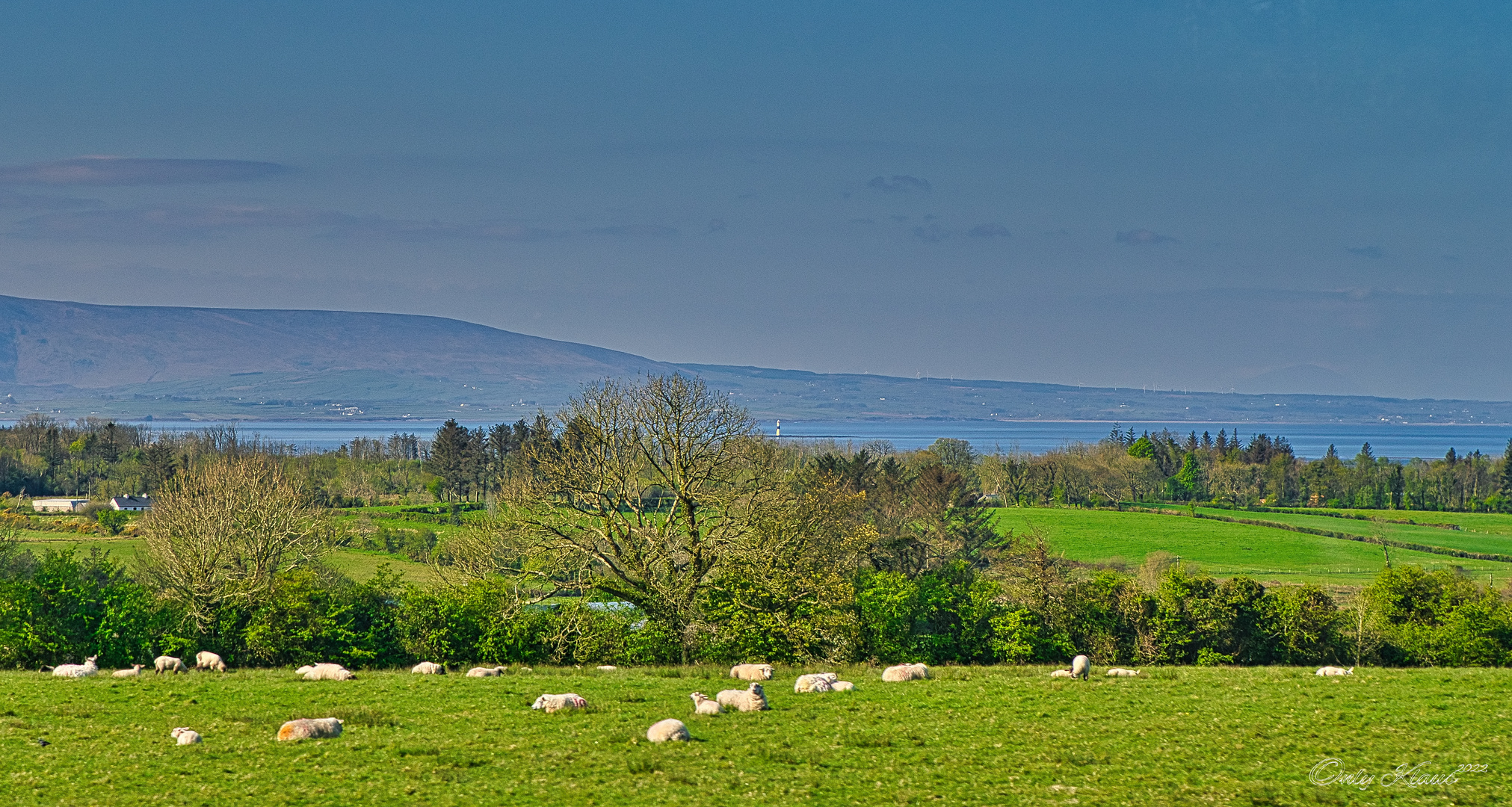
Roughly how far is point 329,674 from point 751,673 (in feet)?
32.0

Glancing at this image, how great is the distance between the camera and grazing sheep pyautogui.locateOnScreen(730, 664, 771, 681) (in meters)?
26.4

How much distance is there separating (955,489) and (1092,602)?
41.5 metres

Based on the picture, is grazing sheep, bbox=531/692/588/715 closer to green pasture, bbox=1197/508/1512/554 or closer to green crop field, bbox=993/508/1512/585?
green crop field, bbox=993/508/1512/585

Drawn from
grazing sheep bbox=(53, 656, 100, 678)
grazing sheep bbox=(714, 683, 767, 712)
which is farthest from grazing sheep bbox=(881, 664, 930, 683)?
grazing sheep bbox=(53, 656, 100, 678)

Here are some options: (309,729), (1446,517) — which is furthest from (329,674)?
(1446,517)

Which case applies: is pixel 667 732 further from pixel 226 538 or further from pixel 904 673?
pixel 226 538

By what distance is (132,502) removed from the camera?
125312mm

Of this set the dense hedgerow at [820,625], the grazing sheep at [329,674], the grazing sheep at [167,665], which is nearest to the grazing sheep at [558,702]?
the grazing sheep at [329,674]

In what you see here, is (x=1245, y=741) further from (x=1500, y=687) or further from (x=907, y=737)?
(x=1500, y=687)

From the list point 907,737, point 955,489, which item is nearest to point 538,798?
point 907,737

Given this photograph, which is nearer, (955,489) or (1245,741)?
(1245,741)

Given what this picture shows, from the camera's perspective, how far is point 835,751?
17.6 metres

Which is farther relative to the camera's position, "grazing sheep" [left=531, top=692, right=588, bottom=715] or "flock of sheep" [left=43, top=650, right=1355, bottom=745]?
"grazing sheep" [left=531, top=692, right=588, bottom=715]

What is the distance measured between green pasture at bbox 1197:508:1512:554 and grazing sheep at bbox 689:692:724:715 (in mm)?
96497
